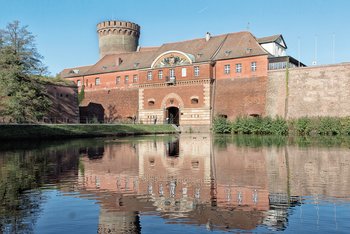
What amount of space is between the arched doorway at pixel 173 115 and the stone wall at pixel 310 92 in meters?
12.9

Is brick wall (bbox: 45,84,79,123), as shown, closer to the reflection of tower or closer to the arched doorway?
the arched doorway

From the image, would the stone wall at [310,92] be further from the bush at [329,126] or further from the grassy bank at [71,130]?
the grassy bank at [71,130]

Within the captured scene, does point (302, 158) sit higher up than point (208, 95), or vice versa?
point (208, 95)

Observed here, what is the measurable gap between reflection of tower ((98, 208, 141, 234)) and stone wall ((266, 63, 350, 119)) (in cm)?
3480

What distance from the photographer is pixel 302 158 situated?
51.9 feet

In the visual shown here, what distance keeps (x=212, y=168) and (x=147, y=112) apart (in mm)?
37455

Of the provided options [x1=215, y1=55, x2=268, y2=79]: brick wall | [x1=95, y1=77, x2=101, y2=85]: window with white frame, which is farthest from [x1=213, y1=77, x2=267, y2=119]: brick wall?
[x1=95, y1=77, x2=101, y2=85]: window with white frame

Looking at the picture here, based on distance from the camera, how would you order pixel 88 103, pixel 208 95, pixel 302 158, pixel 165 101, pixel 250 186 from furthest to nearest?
pixel 88 103 → pixel 165 101 → pixel 208 95 → pixel 302 158 → pixel 250 186

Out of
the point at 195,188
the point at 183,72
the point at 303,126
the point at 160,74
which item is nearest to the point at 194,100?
the point at 183,72

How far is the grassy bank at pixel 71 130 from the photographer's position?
95.5ft

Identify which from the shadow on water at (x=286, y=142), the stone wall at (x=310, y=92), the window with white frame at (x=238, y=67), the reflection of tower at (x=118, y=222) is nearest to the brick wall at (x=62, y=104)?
the window with white frame at (x=238, y=67)

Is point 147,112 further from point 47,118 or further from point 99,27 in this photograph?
point 99,27

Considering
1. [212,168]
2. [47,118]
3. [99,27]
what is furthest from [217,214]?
[99,27]

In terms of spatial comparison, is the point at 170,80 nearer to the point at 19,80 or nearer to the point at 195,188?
the point at 19,80
